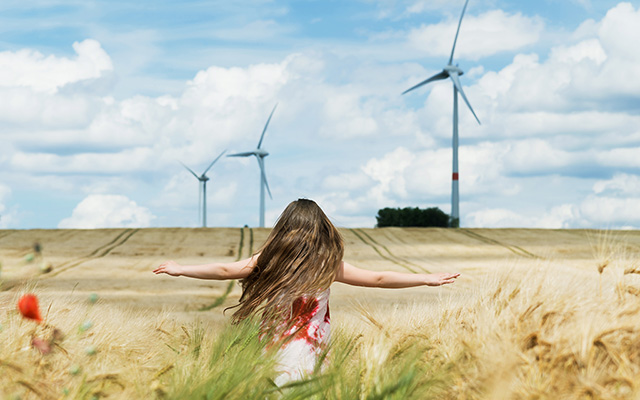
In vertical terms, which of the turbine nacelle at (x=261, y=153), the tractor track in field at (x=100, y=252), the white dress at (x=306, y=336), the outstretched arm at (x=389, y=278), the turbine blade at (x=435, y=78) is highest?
the turbine blade at (x=435, y=78)

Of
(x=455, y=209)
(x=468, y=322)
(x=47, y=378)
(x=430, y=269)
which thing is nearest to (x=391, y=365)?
(x=468, y=322)

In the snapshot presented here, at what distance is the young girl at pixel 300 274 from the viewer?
3.94 meters

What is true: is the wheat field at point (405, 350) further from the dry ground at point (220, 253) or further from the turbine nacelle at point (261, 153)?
the turbine nacelle at point (261, 153)

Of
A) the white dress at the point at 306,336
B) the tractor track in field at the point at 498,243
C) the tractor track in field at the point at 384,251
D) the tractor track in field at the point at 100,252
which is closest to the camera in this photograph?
the white dress at the point at 306,336

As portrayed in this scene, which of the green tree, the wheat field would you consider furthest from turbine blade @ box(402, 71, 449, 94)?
the wheat field

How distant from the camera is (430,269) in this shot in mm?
16859

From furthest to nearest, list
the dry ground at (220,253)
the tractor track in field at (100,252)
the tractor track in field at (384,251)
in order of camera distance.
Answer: the tractor track in field at (384,251)
the tractor track in field at (100,252)
the dry ground at (220,253)

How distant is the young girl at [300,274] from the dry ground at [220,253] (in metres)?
4.84

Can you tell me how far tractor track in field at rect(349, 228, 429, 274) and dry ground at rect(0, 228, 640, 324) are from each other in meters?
0.03

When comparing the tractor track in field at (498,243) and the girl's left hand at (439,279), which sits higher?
the girl's left hand at (439,279)

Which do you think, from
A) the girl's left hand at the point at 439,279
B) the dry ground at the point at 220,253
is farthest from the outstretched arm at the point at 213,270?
the dry ground at the point at 220,253

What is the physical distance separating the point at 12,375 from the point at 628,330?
7.85 ft

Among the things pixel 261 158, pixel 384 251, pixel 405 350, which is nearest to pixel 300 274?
pixel 405 350

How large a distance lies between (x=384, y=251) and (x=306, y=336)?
1871 centimetres
